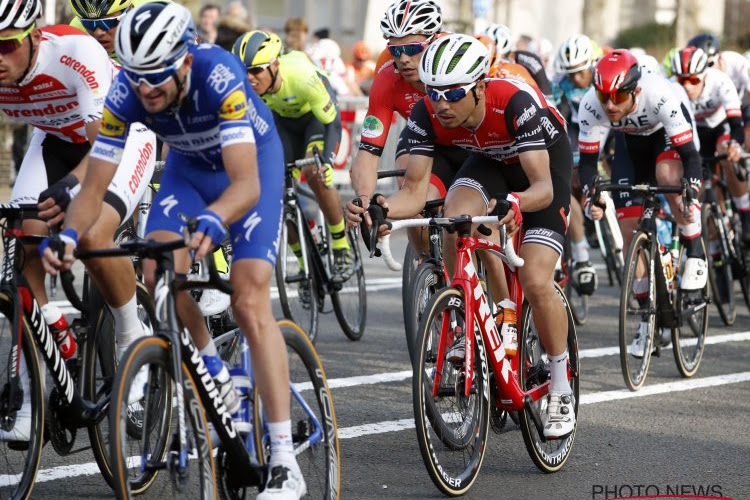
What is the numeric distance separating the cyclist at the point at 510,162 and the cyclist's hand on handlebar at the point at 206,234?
63.4 inches

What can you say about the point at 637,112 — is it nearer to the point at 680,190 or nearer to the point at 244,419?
the point at 680,190

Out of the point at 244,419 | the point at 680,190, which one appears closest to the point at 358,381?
the point at 680,190

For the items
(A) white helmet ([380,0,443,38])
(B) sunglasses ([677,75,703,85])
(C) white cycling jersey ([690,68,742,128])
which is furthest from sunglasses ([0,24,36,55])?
(C) white cycling jersey ([690,68,742,128])

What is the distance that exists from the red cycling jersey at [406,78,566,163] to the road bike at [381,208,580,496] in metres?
0.55

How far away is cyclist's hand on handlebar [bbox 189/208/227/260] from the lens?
434 cm

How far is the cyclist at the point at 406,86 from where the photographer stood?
312 inches

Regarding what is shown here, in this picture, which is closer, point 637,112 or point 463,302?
point 463,302

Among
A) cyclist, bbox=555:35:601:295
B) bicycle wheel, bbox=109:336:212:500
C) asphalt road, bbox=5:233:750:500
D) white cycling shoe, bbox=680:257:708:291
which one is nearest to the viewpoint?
bicycle wheel, bbox=109:336:212:500

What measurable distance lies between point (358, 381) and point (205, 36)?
9.80 metres

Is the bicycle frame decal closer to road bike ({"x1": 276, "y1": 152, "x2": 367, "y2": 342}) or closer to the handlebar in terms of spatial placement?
the handlebar

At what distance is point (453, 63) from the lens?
5.95m

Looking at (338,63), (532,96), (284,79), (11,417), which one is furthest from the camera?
(338,63)

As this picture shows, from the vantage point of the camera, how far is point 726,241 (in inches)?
412

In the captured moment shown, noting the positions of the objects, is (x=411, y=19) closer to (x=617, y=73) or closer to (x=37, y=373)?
(x=617, y=73)
